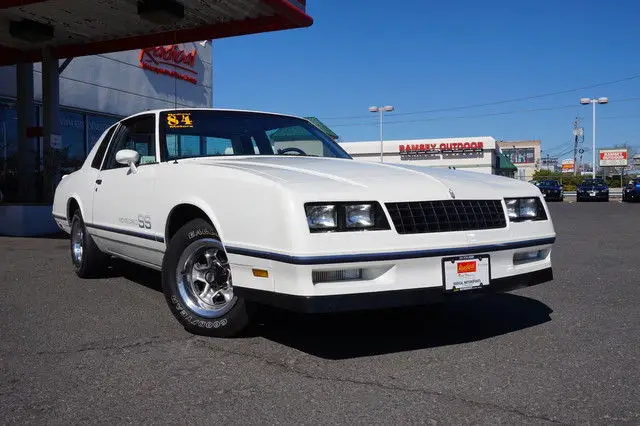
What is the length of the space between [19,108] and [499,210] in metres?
11.8

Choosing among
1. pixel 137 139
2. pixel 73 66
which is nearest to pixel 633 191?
pixel 73 66

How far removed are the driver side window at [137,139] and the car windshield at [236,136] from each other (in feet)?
0.58

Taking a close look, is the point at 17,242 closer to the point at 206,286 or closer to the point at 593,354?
the point at 206,286

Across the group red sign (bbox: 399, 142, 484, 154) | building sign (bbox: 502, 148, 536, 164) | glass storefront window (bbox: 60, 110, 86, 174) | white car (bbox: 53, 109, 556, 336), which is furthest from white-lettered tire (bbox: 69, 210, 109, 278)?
building sign (bbox: 502, 148, 536, 164)

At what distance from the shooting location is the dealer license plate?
3.39 m

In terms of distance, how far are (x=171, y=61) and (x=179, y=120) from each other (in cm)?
1558

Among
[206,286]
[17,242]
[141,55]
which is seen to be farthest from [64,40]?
[206,286]

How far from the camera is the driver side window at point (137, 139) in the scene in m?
4.81

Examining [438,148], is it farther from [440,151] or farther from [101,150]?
[101,150]

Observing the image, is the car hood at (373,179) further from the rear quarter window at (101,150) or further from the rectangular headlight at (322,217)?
the rear quarter window at (101,150)

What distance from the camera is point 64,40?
12.1m

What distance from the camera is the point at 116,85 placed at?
56.5ft

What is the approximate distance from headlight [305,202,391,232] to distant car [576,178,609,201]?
110ft

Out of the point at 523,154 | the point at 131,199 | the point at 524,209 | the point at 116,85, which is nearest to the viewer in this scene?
the point at 524,209
